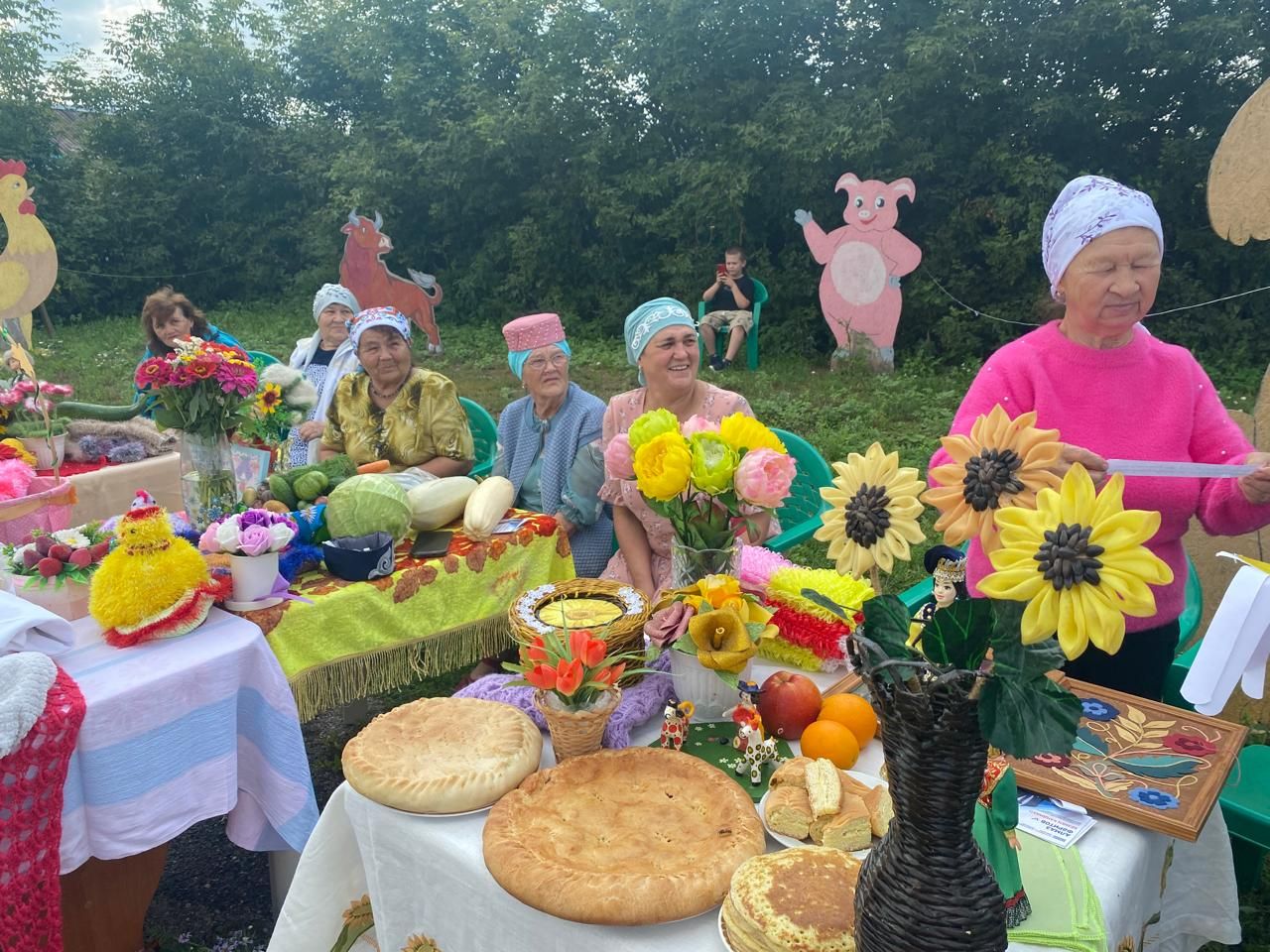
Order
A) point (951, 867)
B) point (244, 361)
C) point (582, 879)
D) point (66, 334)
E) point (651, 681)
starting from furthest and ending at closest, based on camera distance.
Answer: point (66, 334)
point (244, 361)
point (651, 681)
point (582, 879)
point (951, 867)

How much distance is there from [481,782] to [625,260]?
43.5ft

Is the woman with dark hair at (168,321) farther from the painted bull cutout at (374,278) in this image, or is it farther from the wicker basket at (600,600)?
the painted bull cutout at (374,278)

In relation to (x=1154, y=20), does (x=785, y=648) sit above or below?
below

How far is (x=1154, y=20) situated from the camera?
9.62m

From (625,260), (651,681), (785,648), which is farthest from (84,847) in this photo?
(625,260)

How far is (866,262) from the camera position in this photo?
30.8 feet

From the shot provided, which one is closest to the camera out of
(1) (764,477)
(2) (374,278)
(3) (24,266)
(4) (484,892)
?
(4) (484,892)

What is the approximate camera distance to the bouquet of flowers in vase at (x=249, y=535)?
2.14m

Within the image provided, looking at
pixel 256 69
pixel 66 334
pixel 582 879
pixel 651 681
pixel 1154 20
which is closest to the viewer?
pixel 582 879

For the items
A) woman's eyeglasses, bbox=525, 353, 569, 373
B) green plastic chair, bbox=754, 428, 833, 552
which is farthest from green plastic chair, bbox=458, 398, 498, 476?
green plastic chair, bbox=754, 428, 833, 552

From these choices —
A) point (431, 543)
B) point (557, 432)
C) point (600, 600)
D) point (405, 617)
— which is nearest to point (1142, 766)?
point (600, 600)

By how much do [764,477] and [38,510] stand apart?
7.60 feet

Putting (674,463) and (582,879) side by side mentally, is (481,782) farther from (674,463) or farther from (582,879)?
(674,463)

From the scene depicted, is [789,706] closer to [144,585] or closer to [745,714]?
[745,714]
